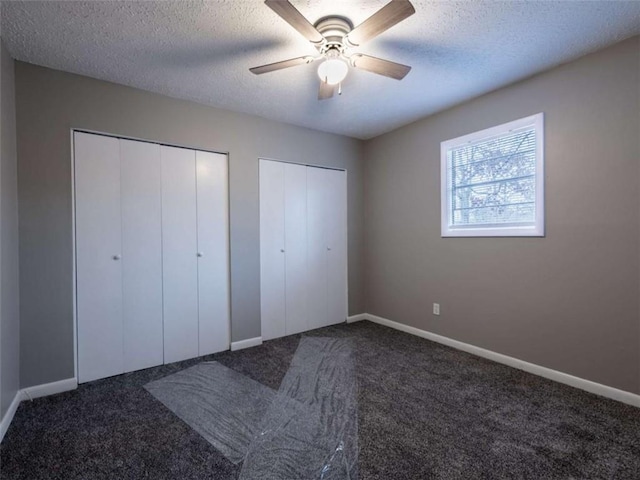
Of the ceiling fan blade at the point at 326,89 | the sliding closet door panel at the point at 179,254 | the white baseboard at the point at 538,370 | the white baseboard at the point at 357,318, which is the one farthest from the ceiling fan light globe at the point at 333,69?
the white baseboard at the point at 357,318

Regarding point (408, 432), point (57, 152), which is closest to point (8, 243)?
point (57, 152)

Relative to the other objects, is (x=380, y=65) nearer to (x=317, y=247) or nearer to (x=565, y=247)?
(x=565, y=247)

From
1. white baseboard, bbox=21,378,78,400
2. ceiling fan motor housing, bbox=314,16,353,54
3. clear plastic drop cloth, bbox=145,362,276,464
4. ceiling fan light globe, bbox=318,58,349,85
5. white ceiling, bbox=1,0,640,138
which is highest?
white ceiling, bbox=1,0,640,138

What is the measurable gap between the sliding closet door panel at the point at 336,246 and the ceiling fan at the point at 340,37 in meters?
1.85

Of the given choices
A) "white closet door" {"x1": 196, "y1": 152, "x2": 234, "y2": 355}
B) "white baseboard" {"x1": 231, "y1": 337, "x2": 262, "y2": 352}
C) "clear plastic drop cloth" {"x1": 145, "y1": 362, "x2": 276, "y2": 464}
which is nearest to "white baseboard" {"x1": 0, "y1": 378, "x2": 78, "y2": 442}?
"clear plastic drop cloth" {"x1": 145, "y1": 362, "x2": 276, "y2": 464}

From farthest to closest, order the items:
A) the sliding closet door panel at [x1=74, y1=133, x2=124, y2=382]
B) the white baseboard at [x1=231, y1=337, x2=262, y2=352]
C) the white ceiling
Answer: the white baseboard at [x1=231, y1=337, x2=262, y2=352]
the sliding closet door panel at [x1=74, y1=133, x2=124, y2=382]
the white ceiling

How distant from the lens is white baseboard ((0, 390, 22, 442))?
6.08 feet

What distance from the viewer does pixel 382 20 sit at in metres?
1.60

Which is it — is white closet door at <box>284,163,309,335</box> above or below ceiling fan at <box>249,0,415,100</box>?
below

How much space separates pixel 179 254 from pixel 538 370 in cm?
321

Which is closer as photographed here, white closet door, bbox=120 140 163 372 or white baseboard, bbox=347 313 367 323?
white closet door, bbox=120 140 163 372

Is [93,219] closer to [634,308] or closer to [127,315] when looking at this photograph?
[127,315]

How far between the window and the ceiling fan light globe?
1651mm

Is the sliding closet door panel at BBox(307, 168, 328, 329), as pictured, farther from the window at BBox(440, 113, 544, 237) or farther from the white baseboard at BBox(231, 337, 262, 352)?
the window at BBox(440, 113, 544, 237)
